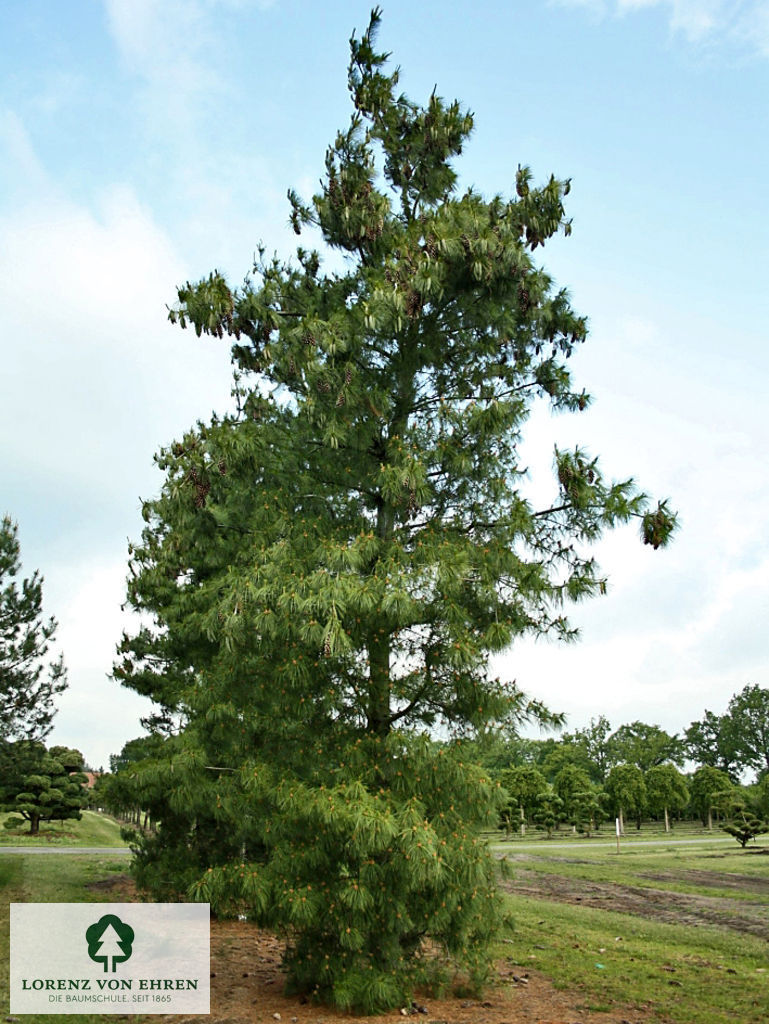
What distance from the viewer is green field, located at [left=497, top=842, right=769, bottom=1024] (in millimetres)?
6848

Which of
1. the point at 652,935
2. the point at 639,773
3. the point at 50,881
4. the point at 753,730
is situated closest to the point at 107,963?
the point at 652,935

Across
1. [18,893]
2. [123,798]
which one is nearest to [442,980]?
[123,798]

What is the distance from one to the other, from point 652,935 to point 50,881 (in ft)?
38.5

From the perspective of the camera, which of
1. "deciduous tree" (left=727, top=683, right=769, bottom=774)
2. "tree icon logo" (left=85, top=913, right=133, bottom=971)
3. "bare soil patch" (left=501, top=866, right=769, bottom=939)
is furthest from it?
"deciduous tree" (left=727, top=683, right=769, bottom=774)

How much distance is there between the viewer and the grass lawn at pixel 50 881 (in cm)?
870

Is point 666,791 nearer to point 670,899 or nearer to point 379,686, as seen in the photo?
point 670,899

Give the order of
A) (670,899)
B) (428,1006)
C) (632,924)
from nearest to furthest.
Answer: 1. (428,1006)
2. (632,924)
3. (670,899)

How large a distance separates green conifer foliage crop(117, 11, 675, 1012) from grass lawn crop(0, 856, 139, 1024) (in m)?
2.47

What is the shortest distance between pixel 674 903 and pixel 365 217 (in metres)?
11.6

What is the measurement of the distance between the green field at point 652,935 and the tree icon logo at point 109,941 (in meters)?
4.17

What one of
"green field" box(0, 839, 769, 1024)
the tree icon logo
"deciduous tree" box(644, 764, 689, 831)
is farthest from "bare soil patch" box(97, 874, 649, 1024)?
"deciduous tree" box(644, 764, 689, 831)

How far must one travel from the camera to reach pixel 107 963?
7.93 metres

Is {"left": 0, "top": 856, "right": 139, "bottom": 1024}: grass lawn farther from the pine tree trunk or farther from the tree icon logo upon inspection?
the pine tree trunk

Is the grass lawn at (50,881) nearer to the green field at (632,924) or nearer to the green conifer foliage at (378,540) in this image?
the green field at (632,924)
